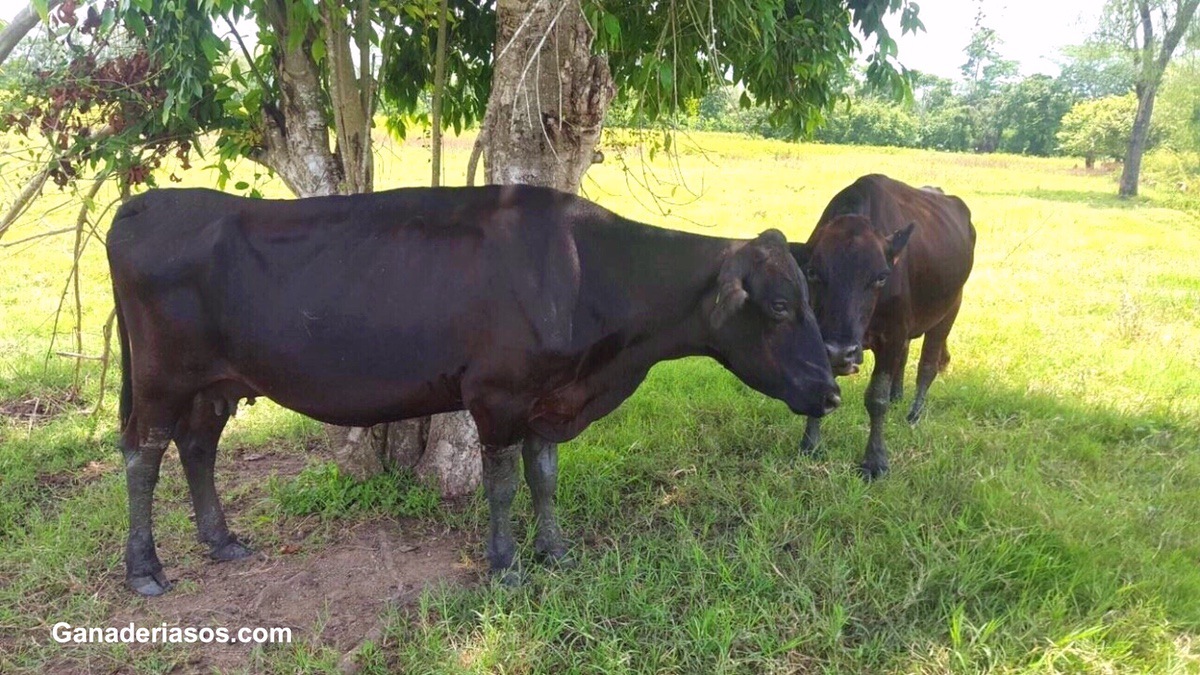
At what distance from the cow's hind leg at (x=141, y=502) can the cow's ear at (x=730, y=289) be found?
8.50 ft

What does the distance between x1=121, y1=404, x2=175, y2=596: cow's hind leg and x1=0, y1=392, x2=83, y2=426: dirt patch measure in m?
2.77

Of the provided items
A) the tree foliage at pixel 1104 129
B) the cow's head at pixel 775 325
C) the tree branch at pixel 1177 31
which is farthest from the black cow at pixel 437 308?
the tree foliage at pixel 1104 129

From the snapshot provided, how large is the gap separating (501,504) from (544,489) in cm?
26

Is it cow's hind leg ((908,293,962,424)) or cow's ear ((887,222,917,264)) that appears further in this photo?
cow's hind leg ((908,293,962,424))

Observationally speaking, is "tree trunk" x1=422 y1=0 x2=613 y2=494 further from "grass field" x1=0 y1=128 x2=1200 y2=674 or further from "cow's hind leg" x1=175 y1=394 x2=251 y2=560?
"cow's hind leg" x1=175 y1=394 x2=251 y2=560

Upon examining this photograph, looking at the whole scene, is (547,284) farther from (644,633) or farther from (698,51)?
(698,51)

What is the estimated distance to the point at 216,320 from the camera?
12.6ft

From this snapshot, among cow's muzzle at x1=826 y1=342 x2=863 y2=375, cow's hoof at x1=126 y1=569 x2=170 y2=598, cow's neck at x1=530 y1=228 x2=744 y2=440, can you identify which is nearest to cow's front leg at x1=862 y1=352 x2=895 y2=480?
cow's muzzle at x1=826 y1=342 x2=863 y2=375

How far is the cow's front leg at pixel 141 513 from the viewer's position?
4098mm

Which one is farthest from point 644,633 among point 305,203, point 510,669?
point 305,203

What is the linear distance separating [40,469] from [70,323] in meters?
3.49

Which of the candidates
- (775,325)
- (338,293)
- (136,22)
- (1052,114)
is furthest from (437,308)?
(1052,114)

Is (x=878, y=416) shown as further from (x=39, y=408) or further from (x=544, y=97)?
(x=39, y=408)

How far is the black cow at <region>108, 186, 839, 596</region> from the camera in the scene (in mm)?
3799
